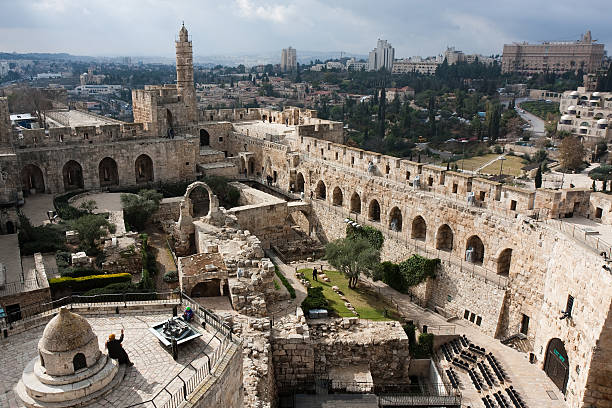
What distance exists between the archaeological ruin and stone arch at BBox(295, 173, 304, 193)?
131 mm

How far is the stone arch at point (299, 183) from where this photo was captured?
26.8m

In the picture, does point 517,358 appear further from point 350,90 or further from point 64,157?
point 350,90

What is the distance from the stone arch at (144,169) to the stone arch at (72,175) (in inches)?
120

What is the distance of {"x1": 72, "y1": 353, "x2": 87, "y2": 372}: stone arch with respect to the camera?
7.39m

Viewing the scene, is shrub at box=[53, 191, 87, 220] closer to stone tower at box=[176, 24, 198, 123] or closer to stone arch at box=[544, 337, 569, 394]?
stone tower at box=[176, 24, 198, 123]

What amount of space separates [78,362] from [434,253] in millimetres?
14119

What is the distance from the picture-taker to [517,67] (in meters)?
164

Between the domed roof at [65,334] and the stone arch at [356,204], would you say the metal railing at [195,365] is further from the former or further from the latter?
the stone arch at [356,204]

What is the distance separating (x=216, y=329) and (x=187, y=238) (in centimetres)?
1149

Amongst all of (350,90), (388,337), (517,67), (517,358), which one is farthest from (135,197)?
(517,67)

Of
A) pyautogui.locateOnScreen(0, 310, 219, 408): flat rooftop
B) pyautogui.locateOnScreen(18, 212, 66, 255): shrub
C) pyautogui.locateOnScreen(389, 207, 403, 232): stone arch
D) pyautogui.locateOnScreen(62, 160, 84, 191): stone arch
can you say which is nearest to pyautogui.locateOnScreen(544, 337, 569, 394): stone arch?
pyautogui.locateOnScreen(389, 207, 403, 232): stone arch

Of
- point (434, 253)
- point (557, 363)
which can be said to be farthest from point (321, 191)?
point (557, 363)

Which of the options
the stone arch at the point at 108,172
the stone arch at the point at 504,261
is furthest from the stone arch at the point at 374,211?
the stone arch at the point at 108,172

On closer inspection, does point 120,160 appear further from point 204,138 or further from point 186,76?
point 186,76
